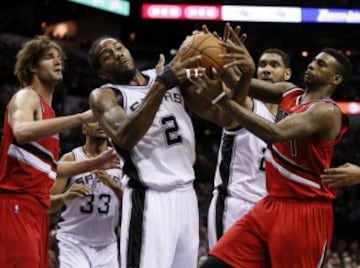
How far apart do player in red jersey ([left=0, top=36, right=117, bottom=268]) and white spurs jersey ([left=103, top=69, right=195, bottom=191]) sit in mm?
530

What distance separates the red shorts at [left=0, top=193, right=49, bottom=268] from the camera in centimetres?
491

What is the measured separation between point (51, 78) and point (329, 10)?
40.9 feet

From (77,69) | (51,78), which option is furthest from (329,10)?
(51,78)

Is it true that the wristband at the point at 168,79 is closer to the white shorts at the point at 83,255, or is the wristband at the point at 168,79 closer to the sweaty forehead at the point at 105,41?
the sweaty forehead at the point at 105,41

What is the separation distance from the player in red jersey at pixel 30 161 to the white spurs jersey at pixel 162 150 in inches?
20.9

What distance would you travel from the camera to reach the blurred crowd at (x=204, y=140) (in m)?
15.9

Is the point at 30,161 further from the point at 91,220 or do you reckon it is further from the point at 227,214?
the point at 91,220

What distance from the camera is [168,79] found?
13.9 ft

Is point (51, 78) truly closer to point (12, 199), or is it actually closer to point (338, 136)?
point (12, 199)

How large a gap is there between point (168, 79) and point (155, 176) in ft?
2.17

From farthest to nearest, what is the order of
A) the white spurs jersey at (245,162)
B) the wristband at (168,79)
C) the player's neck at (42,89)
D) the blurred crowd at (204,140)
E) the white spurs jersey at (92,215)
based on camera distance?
the blurred crowd at (204,140) → the white spurs jersey at (92,215) → the white spurs jersey at (245,162) → the player's neck at (42,89) → the wristband at (168,79)

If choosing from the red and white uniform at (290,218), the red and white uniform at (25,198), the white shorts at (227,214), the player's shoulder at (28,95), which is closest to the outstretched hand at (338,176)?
the red and white uniform at (290,218)

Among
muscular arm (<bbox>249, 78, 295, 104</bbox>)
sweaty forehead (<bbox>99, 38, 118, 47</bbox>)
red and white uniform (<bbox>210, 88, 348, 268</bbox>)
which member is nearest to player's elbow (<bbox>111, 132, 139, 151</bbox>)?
sweaty forehead (<bbox>99, 38, 118, 47</bbox>)

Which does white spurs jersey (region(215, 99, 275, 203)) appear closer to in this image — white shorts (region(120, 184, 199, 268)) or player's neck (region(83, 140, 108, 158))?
white shorts (region(120, 184, 199, 268))
